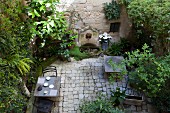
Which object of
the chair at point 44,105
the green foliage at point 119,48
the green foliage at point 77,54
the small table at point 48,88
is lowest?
the chair at point 44,105

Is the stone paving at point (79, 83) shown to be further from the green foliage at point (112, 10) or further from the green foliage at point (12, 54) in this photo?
the green foliage at point (112, 10)

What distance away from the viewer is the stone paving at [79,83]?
9086 mm

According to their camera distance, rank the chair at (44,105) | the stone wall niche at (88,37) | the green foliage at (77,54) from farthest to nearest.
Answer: the stone wall niche at (88,37) < the green foliage at (77,54) < the chair at (44,105)

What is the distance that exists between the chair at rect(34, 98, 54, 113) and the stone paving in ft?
1.26

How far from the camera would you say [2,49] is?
7195 mm

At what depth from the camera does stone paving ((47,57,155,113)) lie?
29.8ft

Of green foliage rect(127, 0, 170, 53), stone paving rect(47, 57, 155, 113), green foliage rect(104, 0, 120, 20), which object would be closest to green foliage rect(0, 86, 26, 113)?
stone paving rect(47, 57, 155, 113)

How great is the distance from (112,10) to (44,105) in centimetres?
554

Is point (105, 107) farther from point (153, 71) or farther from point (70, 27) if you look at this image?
point (70, 27)

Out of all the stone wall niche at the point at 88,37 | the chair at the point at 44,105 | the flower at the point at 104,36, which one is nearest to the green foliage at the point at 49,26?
the stone wall niche at the point at 88,37

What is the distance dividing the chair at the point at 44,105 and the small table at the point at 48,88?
0.30 meters

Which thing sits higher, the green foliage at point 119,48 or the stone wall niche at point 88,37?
the stone wall niche at point 88,37

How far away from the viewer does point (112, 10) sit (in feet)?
37.2

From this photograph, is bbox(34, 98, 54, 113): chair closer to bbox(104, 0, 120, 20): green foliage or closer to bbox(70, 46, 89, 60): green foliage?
bbox(70, 46, 89, 60): green foliage
